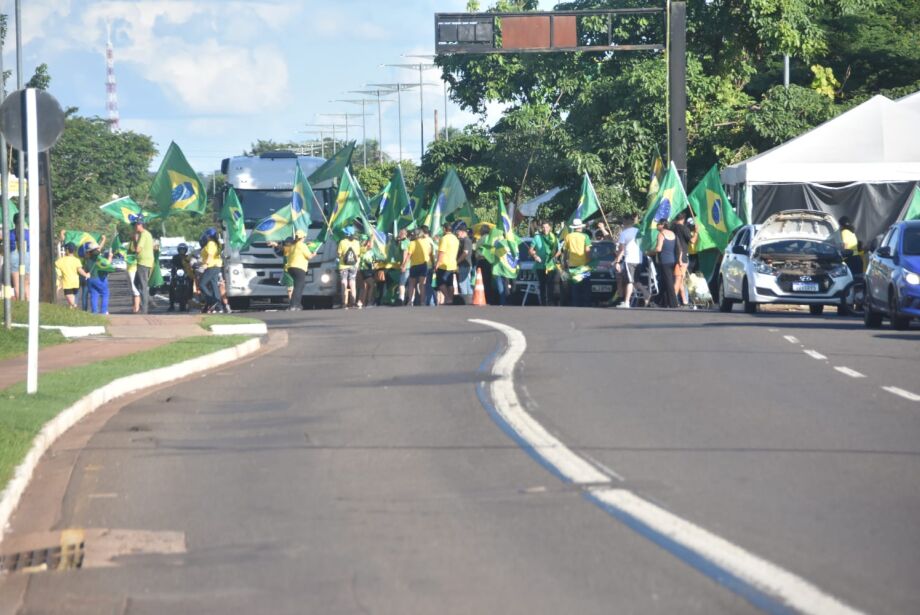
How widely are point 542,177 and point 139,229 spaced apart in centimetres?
2134

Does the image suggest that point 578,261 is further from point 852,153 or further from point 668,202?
point 852,153

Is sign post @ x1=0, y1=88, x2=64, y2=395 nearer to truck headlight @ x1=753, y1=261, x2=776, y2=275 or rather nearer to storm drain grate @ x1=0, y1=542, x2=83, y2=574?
storm drain grate @ x1=0, y1=542, x2=83, y2=574

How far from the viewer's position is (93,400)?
13969 mm

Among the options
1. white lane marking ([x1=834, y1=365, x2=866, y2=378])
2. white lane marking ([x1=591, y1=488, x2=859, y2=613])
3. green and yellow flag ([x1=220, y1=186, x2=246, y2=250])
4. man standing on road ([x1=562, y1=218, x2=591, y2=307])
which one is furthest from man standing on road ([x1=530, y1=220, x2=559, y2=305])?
white lane marking ([x1=591, y1=488, x2=859, y2=613])

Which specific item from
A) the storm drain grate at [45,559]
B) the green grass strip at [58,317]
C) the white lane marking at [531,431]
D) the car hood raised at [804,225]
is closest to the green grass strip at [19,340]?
the green grass strip at [58,317]

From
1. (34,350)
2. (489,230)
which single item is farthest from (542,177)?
(34,350)

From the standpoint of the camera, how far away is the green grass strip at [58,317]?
79.0 feet

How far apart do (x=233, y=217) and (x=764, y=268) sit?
1231 cm

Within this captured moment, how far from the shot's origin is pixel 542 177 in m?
51.8

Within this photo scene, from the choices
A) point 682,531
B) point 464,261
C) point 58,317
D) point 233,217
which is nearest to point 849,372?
point 682,531

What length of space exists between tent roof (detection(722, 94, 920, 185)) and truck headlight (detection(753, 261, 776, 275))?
19.1ft

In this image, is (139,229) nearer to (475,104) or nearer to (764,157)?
(764,157)

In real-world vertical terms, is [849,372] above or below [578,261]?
below

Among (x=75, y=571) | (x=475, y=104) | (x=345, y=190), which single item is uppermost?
(x=475, y=104)
